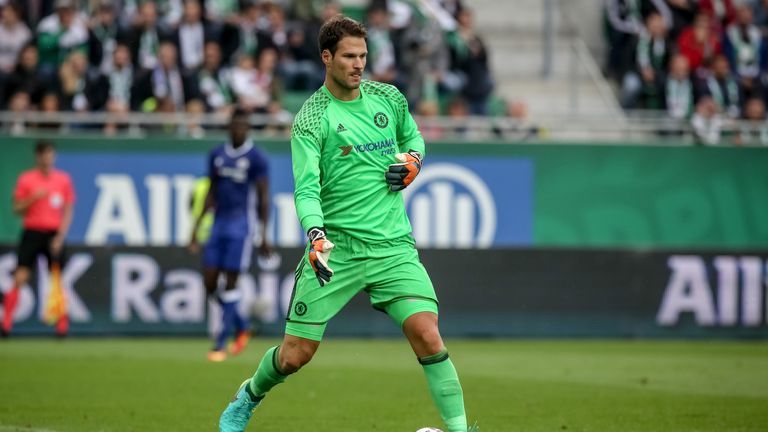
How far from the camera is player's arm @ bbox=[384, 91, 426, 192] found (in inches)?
322

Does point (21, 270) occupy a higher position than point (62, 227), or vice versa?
point (62, 227)

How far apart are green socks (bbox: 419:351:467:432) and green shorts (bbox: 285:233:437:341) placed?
31 cm

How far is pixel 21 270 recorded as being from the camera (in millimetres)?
18578

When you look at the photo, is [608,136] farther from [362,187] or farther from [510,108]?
[362,187]

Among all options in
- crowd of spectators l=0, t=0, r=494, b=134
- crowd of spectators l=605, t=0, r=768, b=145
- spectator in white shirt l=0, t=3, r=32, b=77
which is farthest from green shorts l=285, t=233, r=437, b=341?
crowd of spectators l=605, t=0, r=768, b=145

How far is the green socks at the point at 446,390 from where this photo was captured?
8.01m

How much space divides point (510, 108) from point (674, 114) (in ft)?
9.46

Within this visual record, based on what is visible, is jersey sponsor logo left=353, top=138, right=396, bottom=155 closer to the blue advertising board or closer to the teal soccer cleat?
the teal soccer cleat

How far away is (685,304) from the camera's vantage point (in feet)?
65.9

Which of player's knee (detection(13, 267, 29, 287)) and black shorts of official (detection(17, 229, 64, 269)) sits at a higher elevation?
black shorts of official (detection(17, 229, 64, 269))

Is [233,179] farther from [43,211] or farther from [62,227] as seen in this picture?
[43,211]

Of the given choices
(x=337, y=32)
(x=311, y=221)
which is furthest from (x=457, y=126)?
(x=311, y=221)

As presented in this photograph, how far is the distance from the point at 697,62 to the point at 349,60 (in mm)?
18265

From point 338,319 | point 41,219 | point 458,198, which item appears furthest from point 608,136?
point 41,219
